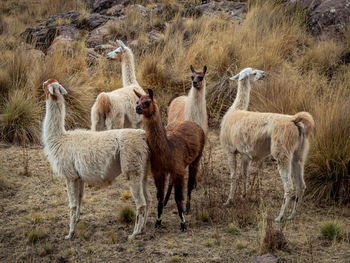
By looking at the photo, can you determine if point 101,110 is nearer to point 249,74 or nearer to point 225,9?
point 249,74

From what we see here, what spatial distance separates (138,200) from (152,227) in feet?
1.90

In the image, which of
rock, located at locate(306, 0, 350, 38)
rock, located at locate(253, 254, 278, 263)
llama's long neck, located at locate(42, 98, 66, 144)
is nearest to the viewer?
rock, located at locate(253, 254, 278, 263)

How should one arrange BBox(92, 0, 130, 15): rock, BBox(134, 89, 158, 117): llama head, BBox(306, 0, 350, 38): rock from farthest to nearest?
BBox(92, 0, 130, 15): rock
BBox(306, 0, 350, 38): rock
BBox(134, 89, 158, 117): llama head

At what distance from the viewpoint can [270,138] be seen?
5.26 m

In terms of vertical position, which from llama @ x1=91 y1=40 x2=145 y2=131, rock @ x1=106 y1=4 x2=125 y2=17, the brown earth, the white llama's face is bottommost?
the brown earth

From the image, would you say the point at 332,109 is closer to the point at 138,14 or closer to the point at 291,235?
the point at 291,235

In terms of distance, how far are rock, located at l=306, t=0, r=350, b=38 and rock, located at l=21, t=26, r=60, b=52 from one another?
7259 millimetres

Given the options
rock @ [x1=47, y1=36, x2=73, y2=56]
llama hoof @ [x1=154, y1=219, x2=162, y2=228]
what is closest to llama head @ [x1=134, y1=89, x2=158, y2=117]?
llama hoof @ [x1=154, y1=219, x2=162, y2=228]

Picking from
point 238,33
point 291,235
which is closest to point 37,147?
point 291,235

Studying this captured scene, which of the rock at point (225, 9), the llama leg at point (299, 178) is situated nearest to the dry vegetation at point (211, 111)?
the llama leg at point (299, 178)

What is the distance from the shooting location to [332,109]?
239 inches

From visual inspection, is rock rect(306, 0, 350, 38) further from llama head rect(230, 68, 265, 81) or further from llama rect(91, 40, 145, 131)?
llama rect(91, 40, 145, 131)

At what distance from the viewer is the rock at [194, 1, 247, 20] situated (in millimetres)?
13243

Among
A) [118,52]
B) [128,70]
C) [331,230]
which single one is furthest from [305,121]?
[118,52]
